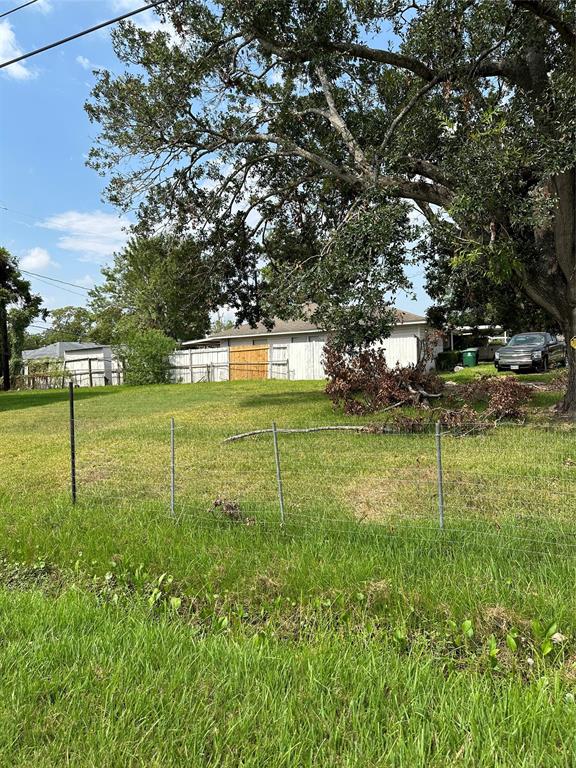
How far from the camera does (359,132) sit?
1169 centimetres

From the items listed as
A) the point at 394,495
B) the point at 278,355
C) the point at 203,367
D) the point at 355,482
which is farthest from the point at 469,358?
the point at 394,495

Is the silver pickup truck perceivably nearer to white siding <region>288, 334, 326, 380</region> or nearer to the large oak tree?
white siding <region>288, 334, 326, 380</region>

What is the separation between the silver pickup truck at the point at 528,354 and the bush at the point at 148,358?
1521 centimetres

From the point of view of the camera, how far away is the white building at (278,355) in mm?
22938

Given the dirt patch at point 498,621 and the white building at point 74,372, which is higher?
the white building at point 74,372

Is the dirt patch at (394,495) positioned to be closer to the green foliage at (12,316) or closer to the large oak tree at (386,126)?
the large oak tree at (386,126)

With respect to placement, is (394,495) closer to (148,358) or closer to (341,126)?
(341,126)

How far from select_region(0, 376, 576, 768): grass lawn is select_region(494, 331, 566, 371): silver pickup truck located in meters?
15.0

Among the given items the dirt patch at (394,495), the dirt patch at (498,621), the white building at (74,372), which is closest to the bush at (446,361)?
the white building at (74,372)

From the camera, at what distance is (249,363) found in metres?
25.3

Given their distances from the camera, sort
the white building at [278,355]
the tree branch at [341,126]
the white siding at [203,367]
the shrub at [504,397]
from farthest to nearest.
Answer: the white siding at [203,367]
the white building at [278,355]
the tree branch at [341,126]
the shrub at [504,397]

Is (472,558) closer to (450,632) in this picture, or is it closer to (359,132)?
(450,632)

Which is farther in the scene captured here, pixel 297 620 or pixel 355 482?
pixel 355 482

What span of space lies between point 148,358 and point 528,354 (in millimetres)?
16778
